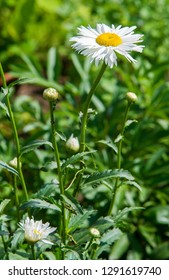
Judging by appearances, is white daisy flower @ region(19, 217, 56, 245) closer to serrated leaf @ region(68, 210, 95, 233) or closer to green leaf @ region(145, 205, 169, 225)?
serrated leaf @ region(68, 210, 95, 233)

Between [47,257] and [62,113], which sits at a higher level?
[62,113]

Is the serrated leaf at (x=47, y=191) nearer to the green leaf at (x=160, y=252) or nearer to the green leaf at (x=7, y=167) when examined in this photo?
the green leaf at (x=7, y=167)

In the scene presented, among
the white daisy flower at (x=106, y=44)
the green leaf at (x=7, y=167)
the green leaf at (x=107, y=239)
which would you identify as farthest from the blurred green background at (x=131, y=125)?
the white daisy flower at (x=106, y=44)

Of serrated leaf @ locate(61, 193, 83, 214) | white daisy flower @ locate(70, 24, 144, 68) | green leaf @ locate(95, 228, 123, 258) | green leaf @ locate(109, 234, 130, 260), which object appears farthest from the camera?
green leaf @ locate(109, 234, 130, 260)

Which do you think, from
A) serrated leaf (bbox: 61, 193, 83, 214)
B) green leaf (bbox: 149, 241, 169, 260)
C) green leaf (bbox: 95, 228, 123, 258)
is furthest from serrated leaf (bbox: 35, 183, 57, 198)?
green leaf (bbox: 149, 241, 169, 260)

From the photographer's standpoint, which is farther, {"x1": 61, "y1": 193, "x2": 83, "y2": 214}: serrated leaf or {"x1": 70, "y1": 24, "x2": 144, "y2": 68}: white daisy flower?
{"x1": 61, "y1": 193, "x2": 83, "y2": 214}: serrated leaf

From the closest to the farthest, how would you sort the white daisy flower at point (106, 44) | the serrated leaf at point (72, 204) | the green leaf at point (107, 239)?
the white daisy flower at point (106, 44)
the serrated leaf at point (72, 204)
the green leaf at point (107, 239)

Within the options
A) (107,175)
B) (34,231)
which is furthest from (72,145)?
(34,231)
